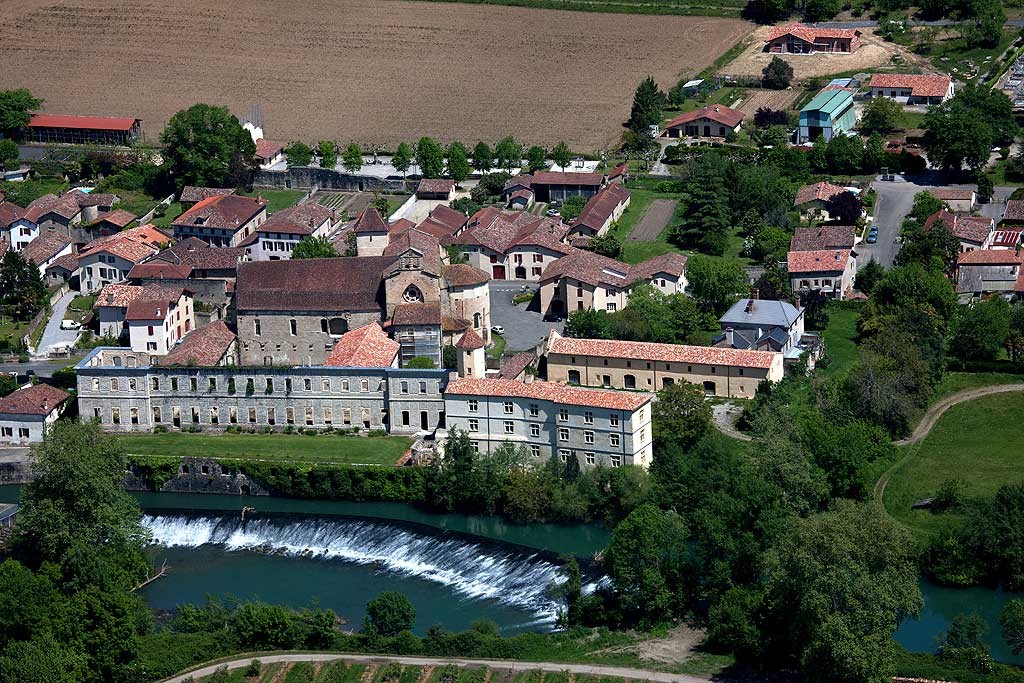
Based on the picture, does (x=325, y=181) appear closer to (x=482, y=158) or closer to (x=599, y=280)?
(x=482, y=158)

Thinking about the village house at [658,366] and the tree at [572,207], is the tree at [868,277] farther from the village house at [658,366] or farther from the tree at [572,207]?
the tree at [572,207]

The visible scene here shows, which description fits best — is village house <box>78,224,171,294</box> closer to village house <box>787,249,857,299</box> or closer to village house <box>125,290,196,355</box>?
village house <box>125,290,196,355</box>

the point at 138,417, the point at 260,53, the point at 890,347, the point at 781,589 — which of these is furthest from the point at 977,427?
the point at 260,53

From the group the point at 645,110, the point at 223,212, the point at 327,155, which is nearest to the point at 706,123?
the point at 645,110

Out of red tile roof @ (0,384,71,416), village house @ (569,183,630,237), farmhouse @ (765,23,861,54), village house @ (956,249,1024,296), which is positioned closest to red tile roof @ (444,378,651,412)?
red tile roof @ (0,384,71,416)

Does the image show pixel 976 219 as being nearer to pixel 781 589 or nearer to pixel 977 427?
pixel 977 427

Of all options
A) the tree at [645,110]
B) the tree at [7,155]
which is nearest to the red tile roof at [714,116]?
the tree at [645,110]
